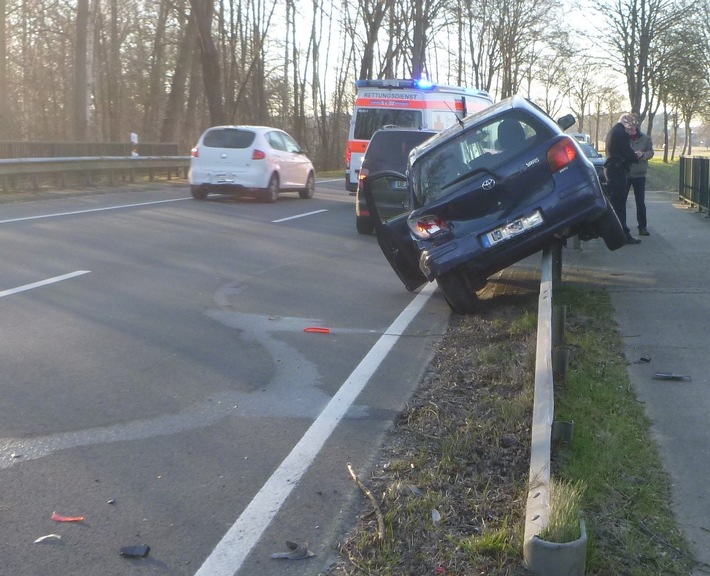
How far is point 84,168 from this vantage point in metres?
23.2

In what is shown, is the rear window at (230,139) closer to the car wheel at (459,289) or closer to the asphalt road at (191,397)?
the asphalt road at (191,397)

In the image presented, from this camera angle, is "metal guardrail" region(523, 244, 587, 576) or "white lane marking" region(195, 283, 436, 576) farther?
"white lane marking" region(195, 283, 436, 576)

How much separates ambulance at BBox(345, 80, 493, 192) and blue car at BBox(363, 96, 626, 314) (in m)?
12.9

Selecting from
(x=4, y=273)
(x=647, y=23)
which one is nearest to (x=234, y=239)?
(x=4, y=273)

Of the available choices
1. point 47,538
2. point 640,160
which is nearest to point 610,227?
point 640,160

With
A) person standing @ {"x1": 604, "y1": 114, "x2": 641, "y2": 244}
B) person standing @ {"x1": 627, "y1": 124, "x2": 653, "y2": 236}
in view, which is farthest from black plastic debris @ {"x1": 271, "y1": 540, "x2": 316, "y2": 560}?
person standing @ {"x1": 627, "y1": 124, "x2": 653, "y2": 236}

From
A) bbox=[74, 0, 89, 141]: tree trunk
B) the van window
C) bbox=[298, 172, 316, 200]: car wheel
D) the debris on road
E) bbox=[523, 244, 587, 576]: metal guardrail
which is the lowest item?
the debris on road

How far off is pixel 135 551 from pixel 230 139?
57.5ft

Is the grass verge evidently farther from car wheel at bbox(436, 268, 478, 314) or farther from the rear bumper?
car wheel at bbox(436, 268, 478, 314)

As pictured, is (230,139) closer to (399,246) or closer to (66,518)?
(399,246)

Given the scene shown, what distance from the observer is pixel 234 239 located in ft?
→ 46.7

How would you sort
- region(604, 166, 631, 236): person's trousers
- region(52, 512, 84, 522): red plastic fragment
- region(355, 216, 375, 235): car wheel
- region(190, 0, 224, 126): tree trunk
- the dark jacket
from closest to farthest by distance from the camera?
region(52, 512, 84, 522): red plastic fragment
the dark jacket
region(604, 166, 631, 236): person's trousers
region(355, 216, 375, 235): car wheel
region(190, 0, 224, 126): tree trunk

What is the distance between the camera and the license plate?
8.24m

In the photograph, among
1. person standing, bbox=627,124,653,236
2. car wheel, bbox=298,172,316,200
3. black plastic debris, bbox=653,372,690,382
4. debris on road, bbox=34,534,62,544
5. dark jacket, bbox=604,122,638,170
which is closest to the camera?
debris on road, bbox=34,534,62,544
